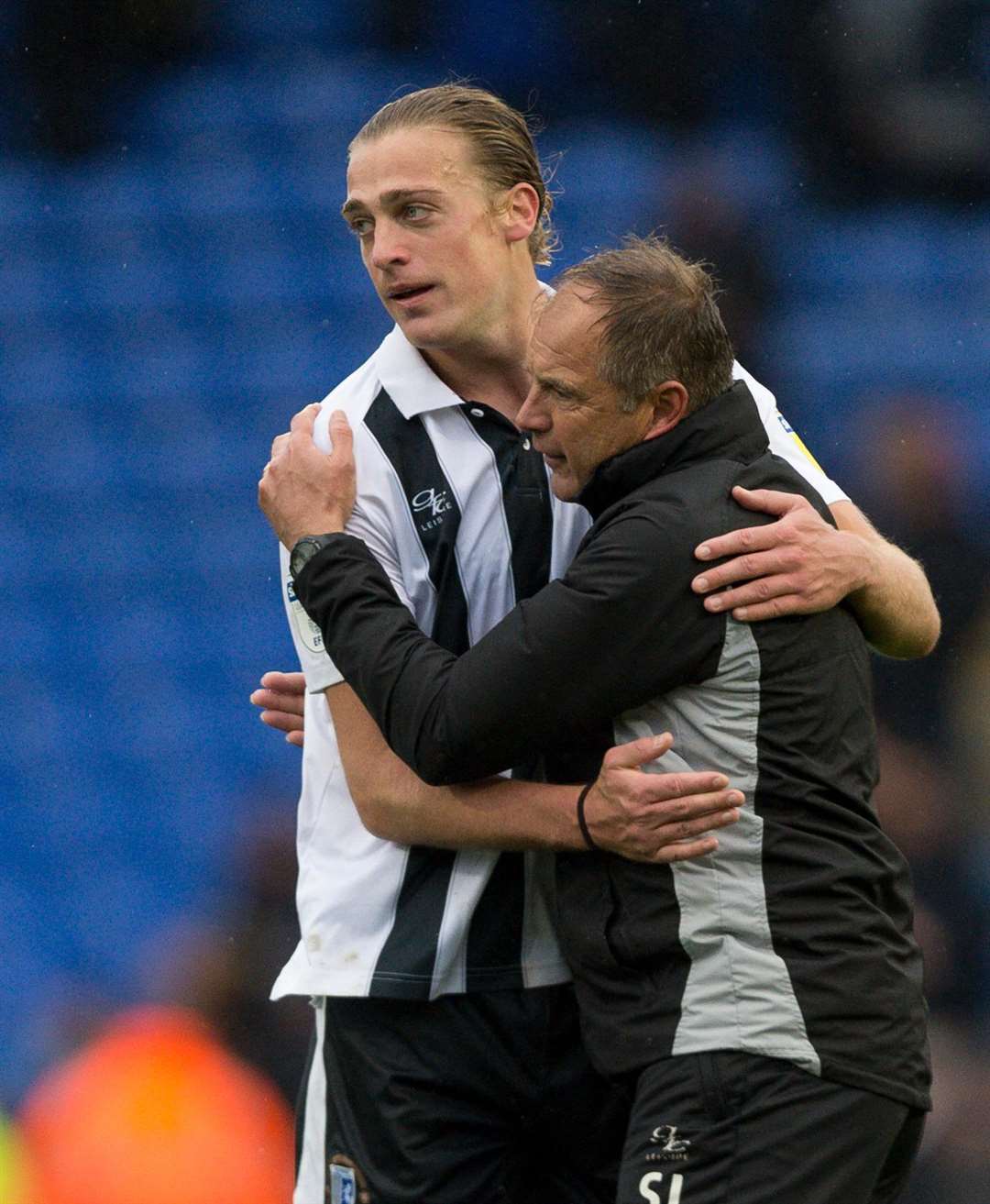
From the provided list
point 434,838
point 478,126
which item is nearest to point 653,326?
point 478,126

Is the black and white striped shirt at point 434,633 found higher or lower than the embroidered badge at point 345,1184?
higher

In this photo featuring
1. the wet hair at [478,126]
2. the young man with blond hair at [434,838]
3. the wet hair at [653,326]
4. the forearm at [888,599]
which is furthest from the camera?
the wet hair at [478,126]

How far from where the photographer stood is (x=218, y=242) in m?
4.41

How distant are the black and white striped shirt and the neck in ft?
0.19

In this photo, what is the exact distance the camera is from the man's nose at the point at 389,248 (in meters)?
2.31

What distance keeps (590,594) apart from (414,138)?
736 millimetres

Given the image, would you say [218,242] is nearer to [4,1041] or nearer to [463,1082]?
[4,1041]

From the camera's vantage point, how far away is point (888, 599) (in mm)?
2168

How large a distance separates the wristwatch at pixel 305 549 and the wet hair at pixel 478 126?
0.56m

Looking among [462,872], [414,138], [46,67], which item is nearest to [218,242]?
[46,67]

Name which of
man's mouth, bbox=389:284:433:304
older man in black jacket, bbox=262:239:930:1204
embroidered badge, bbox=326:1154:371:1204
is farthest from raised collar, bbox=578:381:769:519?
embroidered badge, bbox=326:1154:371:1204

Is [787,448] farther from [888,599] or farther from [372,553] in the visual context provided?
[372,553]

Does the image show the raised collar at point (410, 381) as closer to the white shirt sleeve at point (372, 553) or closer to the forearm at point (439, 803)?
the white shirt sleeve at point (372, 553)

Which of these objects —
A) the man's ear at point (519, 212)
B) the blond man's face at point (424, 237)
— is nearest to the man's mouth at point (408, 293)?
the blond man's face at point (424, 237)
